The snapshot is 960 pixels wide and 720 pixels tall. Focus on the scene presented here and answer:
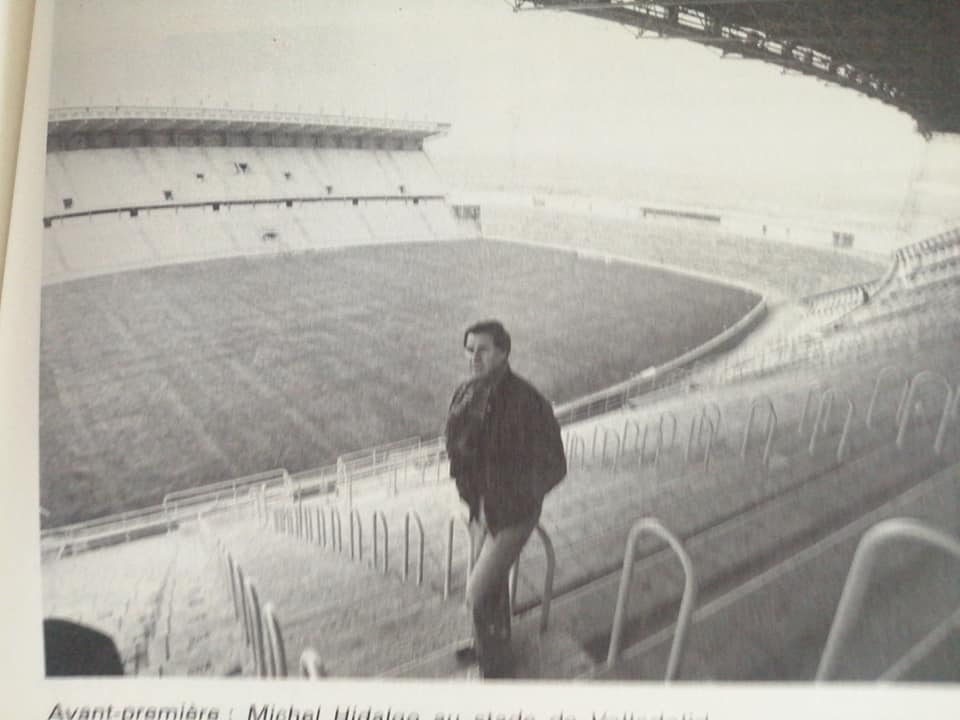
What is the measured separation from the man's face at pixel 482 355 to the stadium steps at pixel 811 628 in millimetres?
462

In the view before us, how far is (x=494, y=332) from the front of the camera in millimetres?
1066

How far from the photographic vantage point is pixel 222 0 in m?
1.16

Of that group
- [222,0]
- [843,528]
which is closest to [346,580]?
[843,528]

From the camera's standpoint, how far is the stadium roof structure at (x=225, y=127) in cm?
113

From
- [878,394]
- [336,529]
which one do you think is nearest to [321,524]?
[336,529]

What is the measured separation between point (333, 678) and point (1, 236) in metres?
0.90

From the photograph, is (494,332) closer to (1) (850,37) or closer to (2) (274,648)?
(2) (274,648)

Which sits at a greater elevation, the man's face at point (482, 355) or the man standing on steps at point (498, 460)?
the man's face at point (482, 355)

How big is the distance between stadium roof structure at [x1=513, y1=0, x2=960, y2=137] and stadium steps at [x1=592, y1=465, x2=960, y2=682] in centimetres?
69

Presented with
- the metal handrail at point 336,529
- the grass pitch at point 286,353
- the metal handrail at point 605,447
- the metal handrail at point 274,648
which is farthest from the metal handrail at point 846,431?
the metal handrail at point 274,648

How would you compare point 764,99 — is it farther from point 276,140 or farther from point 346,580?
point 346,580

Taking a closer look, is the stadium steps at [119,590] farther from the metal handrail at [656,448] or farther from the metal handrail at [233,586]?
the metal handrail at [656,448]

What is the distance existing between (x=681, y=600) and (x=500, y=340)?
0.47m

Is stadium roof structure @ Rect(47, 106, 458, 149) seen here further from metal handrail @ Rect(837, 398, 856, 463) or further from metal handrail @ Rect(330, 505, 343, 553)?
metal handrail @ Rect(837, 398, 856, 463)
